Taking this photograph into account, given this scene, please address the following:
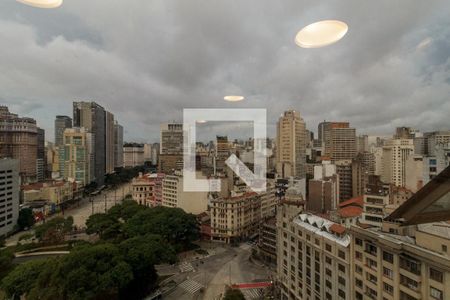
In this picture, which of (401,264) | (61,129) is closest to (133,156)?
(61,129)

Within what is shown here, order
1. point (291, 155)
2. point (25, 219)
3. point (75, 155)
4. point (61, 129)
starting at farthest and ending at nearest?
point (75, 155)
point (61, 129)
point (291, 155)
point (25, 219)

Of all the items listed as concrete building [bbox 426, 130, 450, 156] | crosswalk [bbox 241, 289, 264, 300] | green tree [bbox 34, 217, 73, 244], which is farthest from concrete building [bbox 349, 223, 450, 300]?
green tree [bbox 34, 217, 73, 244]

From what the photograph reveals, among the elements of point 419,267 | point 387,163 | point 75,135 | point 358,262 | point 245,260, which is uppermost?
point 75,135

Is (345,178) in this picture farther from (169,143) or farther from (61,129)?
(61,129)

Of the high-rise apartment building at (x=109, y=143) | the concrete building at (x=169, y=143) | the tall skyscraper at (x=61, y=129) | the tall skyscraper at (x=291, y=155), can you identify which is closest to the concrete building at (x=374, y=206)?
the tall skyscraper at (x=291, y=155)

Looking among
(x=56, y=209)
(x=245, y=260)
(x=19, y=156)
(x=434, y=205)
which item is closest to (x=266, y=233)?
(x=245, y=260)

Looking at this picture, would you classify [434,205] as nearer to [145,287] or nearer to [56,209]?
[145,287]
